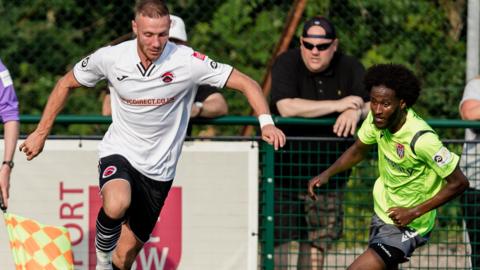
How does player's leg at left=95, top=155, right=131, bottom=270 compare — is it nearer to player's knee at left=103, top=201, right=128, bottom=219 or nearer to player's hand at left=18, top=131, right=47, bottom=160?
player's knee at left=103, top=201, right=128, bottom=219

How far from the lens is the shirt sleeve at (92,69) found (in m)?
8.29

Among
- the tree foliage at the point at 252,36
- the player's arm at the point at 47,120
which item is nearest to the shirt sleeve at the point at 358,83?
the player's arm at the point at 47,120

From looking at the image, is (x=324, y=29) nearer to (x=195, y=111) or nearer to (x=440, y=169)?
(x=195, y=111)

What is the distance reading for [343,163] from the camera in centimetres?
842

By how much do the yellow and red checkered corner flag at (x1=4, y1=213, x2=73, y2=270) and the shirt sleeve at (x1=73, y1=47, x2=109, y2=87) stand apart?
103 cm

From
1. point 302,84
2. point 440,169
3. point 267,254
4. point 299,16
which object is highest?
point 299,16

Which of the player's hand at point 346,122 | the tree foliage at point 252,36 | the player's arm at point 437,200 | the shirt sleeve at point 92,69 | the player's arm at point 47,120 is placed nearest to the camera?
the player's arm at point 437,200

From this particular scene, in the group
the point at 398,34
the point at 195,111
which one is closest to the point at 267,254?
the point at 195,111

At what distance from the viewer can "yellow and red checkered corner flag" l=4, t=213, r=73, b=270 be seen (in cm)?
847

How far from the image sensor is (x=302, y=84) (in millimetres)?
9211

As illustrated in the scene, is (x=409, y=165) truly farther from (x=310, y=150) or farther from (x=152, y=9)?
(x=152, y=9)

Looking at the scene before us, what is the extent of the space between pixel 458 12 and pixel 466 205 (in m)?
3.44

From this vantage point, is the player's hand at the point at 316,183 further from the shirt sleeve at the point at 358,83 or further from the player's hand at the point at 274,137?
the shirt sleeve at the point at 358,83

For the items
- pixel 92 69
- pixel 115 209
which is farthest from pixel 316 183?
pixel 92 69
